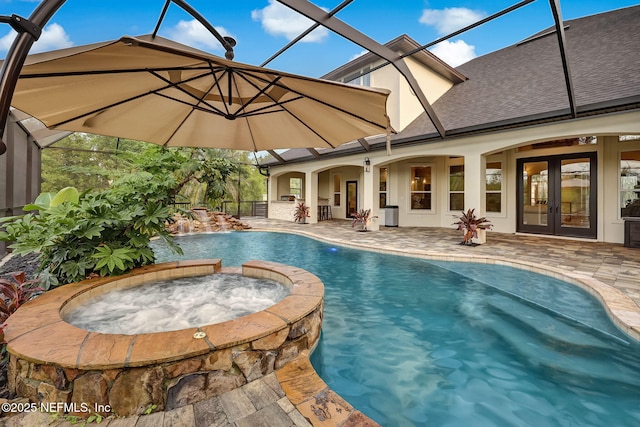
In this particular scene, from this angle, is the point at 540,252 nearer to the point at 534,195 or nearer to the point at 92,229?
the point at 534,195

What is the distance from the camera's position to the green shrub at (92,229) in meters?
3.04

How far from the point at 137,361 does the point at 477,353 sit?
3000mm

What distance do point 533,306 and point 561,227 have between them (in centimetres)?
614

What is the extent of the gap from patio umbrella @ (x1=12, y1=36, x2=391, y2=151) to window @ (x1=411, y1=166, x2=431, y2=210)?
328 inches

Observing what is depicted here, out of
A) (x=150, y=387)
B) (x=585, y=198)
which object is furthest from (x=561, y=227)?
(x=150, y=387)

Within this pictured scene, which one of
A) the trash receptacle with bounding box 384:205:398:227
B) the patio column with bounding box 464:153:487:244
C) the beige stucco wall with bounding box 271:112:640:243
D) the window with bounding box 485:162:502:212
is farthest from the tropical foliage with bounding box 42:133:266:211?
the window with bounding box 485:162:502:212

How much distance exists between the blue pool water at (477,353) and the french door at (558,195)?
473cm

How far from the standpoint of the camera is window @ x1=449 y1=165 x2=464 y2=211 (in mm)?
10789

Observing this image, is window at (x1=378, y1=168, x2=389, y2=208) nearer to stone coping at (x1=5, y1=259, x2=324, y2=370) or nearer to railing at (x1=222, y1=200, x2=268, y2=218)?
railing at (x1=222, y1=200, x2=268, y2=218)

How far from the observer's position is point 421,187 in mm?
11828

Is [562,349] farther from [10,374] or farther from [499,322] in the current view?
[10,374]

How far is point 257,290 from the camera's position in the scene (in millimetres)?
3586

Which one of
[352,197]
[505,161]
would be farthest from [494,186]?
[352,197]

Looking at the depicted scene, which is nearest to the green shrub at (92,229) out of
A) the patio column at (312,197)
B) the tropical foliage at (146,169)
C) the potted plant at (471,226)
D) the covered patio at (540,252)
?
the tropical foliage at (146,169)
